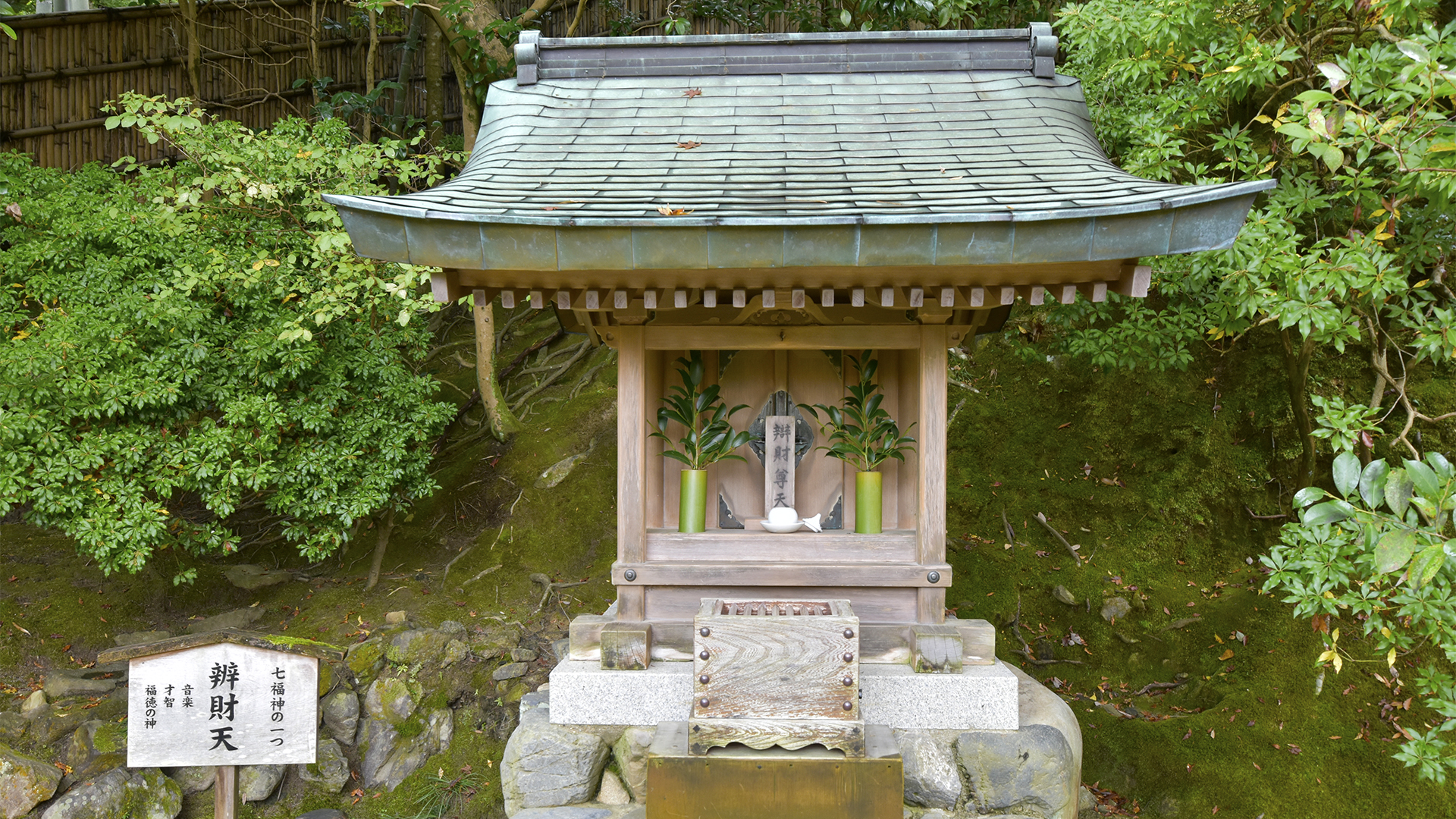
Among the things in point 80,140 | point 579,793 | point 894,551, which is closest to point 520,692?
point 579,793

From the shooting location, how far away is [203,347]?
517cm

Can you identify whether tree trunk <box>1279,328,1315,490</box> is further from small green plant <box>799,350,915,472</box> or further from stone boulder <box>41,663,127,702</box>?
stone boulder <box>41,663,127,702</box>

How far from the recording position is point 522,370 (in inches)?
332

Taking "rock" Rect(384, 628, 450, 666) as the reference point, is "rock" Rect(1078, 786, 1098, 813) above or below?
below

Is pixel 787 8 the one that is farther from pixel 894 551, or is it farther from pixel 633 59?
pixel 894 551

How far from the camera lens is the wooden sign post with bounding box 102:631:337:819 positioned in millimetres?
3408

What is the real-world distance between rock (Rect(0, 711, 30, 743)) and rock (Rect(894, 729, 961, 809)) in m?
4.99

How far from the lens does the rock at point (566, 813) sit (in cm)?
378

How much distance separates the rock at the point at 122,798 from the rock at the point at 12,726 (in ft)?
1.80

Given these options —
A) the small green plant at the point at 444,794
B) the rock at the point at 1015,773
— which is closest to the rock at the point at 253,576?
the small green plant at the point at 444,794

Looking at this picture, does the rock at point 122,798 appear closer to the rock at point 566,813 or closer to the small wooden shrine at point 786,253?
the rock at point 566,813

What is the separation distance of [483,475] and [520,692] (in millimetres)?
2167

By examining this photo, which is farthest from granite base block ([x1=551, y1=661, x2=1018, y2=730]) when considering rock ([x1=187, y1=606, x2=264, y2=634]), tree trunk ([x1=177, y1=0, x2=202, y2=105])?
tree trunk ([x1=177, y1=0, x2=202, y2=105])

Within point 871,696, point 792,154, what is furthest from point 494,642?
point 792,154
